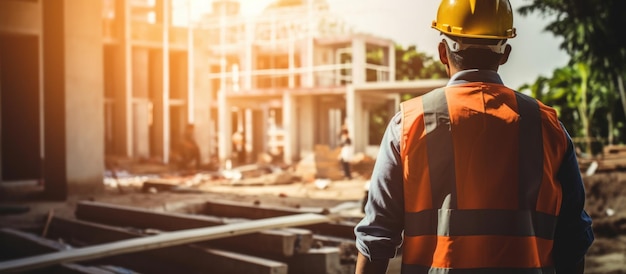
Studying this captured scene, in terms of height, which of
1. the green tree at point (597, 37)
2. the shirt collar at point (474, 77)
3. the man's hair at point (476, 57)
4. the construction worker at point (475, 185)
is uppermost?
the green tree at point (597, 37)

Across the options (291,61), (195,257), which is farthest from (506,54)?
(291,61)

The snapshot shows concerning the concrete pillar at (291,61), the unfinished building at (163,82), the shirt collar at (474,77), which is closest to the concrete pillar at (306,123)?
the unfinished building at (163,82)

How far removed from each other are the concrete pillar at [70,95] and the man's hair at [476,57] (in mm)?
13068

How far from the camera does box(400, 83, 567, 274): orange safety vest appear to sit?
2.00m

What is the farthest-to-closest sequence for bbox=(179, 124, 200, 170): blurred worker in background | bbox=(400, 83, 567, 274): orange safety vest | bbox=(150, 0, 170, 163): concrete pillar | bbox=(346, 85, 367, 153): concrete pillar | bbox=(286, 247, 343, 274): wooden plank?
bbox=(346, 85, 367, 153): concrete pillar → bbox=(150, 0, 170, 163): concrete pillar → bbox=(179, 124, 200, 170): blurred worker in background → bbox=(286, 247, 343, 274): wooden plank → bbox=(400, 83, 567, 274): orange safety vest

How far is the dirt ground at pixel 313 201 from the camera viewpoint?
9.38 m

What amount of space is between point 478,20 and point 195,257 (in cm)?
498

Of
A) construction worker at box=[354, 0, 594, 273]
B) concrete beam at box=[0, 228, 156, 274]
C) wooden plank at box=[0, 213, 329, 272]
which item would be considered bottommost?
concrete beam at box=[0, 228, 156, 274]

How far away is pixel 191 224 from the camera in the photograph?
7938mm

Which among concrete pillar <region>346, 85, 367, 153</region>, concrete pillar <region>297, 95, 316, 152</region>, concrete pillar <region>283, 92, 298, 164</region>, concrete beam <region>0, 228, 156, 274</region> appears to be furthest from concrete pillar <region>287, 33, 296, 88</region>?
concrete beam <region>0, 228, 156, 274</region>

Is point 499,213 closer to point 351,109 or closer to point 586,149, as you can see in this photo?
point 586,149

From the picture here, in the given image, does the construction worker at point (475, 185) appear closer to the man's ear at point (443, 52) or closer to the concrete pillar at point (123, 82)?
the man's ear at point (443, 52)

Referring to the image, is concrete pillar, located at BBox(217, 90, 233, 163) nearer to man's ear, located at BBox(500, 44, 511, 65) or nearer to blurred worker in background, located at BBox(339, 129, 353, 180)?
blurred worker in background, located at BBox(339, 129, 353, 180)

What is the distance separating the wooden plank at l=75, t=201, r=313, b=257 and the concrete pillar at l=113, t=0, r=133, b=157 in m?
14.4
